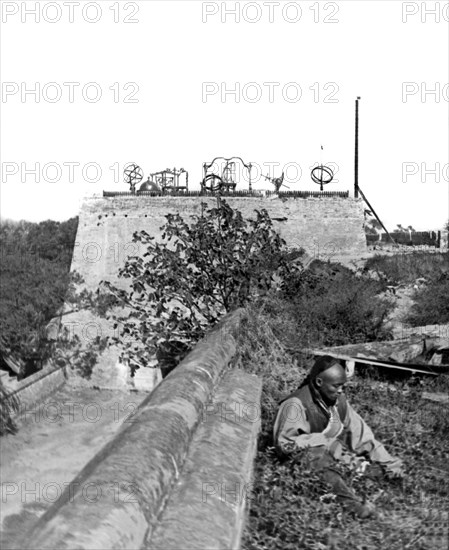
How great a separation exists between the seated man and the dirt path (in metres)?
9.02

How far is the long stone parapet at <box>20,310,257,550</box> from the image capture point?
5.90ft

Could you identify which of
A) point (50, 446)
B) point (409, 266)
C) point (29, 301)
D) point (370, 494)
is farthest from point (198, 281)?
point (29, 301)

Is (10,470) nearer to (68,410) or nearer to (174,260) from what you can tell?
(68,410)

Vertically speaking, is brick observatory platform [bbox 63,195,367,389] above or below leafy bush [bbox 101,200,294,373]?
above

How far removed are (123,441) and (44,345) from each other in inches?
812

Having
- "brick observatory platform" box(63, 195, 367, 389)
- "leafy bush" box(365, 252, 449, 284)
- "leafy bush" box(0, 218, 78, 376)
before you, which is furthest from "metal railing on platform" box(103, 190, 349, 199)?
"leafy bush" box(365, 252, 449, 284)

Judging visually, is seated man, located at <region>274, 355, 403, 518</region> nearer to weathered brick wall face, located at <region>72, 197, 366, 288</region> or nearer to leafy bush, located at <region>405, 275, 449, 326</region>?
leafy bush, located at <region>405, 275, 449, 326</region>

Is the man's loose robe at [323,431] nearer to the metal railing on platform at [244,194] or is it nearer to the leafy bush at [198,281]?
the leafy bush at [198,281]

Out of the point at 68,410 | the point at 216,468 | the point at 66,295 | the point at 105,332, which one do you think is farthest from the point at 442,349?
the point at 66,295

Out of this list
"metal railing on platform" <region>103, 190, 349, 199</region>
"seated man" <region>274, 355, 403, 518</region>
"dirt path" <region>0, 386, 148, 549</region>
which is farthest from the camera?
"metal railing on platform" <region>103, 190, 349, 199</region>

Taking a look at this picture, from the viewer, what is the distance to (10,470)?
50.2 ft

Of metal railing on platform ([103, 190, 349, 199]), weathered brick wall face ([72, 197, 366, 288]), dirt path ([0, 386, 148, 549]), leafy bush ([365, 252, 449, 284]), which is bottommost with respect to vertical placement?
dirt path ([0, 386, 148, 549])

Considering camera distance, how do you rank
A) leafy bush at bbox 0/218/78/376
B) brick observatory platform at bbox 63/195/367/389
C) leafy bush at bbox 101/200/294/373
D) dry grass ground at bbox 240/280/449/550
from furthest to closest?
brick observatory platform at bbox 63/195/367/389 < leafy bush at bbox 0/218/78/376 < leafy bush at bbox 101/200/294/373 < dry grass ground at bbox 240/280/449/550

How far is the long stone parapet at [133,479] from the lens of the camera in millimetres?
1798
